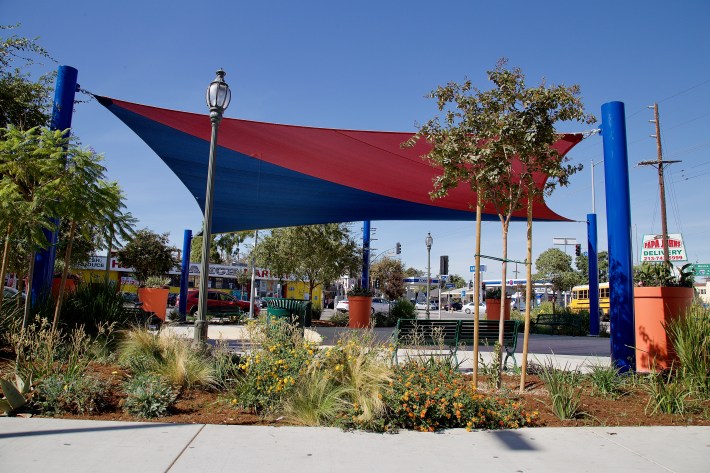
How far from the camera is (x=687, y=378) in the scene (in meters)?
5.30

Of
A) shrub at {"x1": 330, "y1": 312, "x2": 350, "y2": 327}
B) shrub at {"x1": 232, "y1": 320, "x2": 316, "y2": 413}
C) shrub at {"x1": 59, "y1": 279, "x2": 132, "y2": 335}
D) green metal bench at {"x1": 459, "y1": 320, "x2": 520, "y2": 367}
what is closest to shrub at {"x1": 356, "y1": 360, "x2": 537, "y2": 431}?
shrub at {"x1": 232, "y1": 320, "x2": 316, "y2": 413}

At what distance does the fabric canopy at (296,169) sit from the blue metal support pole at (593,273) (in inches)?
86.5

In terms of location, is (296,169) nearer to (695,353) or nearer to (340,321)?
(695,353)

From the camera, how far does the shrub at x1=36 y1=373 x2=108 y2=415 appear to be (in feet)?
14.6

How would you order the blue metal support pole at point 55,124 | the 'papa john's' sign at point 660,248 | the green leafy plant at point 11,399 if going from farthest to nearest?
the 'papa john's' sign at point 660,248, the blue metal support pole at point 55,124, the green leafy plant at point 11,399

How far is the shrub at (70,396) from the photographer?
4.45 metres

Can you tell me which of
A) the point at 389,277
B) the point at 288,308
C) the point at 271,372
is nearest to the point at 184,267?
the point at 288,308

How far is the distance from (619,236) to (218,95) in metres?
5.73

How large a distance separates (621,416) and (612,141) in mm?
3857

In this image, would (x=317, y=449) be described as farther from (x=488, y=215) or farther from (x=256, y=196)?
(x=488, y=215)

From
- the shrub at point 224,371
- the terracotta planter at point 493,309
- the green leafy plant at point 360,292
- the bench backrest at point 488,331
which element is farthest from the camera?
the terracotta planter at point 493,309

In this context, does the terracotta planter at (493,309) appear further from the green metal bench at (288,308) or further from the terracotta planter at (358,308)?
the green metal bench at (288,308)

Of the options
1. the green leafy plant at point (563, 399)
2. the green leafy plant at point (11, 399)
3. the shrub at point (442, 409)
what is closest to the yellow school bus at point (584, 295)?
the green leafy plant at point (563, 399)

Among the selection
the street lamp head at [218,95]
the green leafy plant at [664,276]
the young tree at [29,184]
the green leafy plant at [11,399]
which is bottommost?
the green leafy plant at [11,399]
